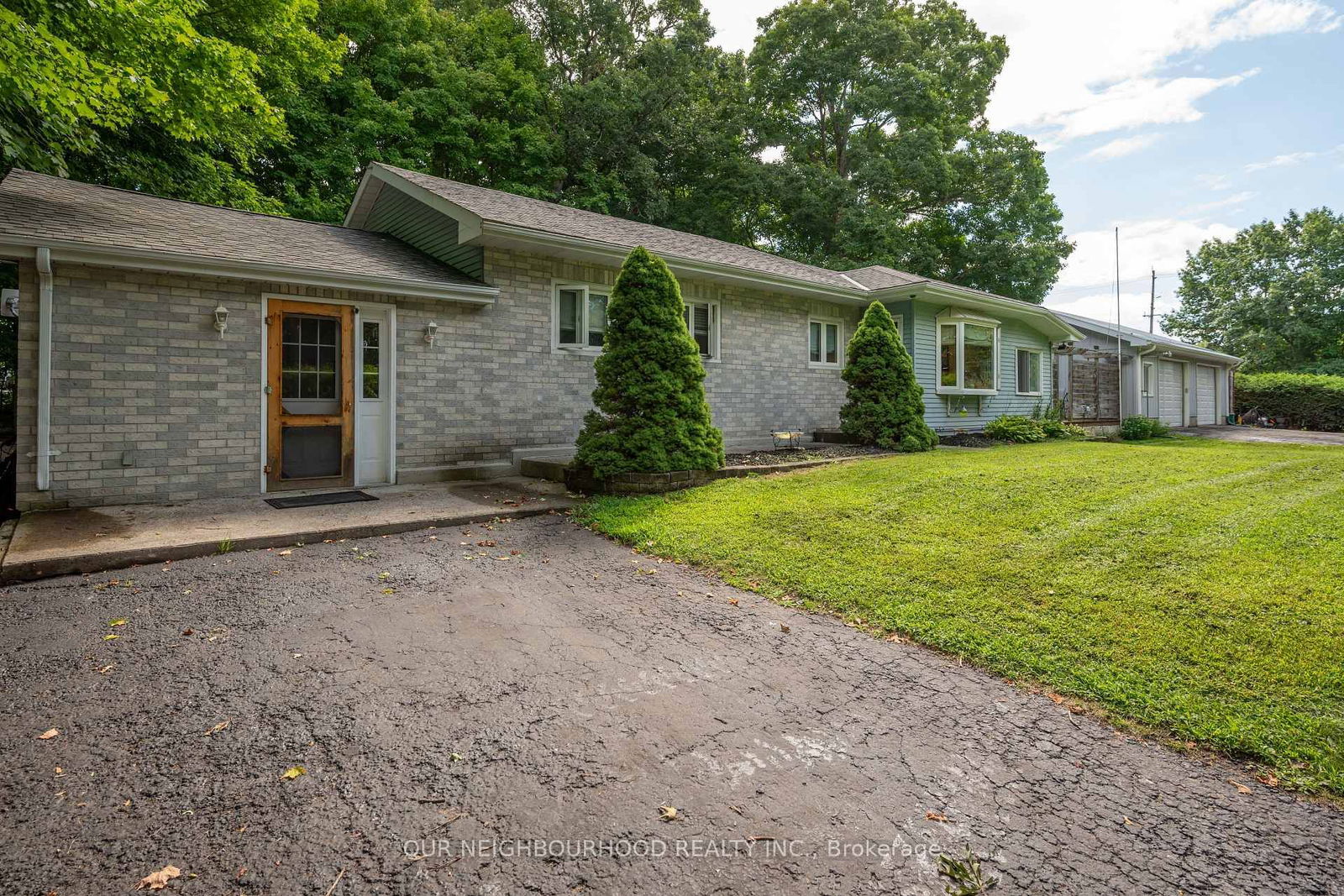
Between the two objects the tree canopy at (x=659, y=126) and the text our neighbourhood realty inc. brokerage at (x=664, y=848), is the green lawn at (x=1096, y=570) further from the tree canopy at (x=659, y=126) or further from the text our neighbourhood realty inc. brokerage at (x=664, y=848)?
the tree canopy at (x=659, y=126)

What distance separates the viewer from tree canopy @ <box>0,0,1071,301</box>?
14203 millimetres

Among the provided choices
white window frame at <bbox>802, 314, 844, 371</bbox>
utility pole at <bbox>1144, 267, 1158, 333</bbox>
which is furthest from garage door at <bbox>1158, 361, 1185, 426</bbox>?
utility pole at <bbox>1144, 267, 1158, 333</bbox>

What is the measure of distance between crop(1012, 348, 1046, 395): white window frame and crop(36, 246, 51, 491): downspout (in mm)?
17828

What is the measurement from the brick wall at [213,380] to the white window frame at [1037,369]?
11.6m

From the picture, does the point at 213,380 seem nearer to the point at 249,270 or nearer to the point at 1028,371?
the point at 249,270

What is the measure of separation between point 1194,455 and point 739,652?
9.65m

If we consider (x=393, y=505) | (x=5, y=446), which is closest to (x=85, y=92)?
(x=5, y=446)

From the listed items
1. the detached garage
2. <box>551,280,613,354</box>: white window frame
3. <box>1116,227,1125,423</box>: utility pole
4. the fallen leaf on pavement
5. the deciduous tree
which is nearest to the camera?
the fallen leaf on pavement

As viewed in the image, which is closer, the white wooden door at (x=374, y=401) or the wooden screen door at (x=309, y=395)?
the wooden screen door at (x=309, y=395)

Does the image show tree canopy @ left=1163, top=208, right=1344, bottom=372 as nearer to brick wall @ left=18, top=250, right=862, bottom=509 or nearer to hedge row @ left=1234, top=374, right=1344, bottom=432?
hedge row @ left=1234, top=374, right=1344, bottom=432

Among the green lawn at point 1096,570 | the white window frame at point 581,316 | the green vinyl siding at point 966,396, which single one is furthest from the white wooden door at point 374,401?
the green vinyl siding at point 966,396

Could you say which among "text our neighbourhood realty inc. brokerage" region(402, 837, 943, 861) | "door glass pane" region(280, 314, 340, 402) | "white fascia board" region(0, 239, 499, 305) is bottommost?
"text our neighbourhood realty inc. brokerage" region(402, 837, 943, 861)

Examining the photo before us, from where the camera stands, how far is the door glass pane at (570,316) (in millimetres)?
9383

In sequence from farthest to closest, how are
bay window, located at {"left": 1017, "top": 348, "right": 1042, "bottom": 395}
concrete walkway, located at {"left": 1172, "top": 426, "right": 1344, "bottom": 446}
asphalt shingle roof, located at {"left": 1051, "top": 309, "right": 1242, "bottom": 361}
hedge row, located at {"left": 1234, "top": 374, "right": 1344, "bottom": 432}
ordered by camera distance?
1. hedge row, located at {"left": 1234, "top": 374, "right": 1344, "bottom": 432}
2. asphalt shingle roof, located at {"left": 1051, "top": 309, "right": 1242, "bottom": 361}
3. bay window, located at {"left": 1017, "top": 348, "right": 1042, "bottom": 395}
4. concrete walkway, located at {"left": 1172, "top": 426, "right": 1344, "bottom": 446}
